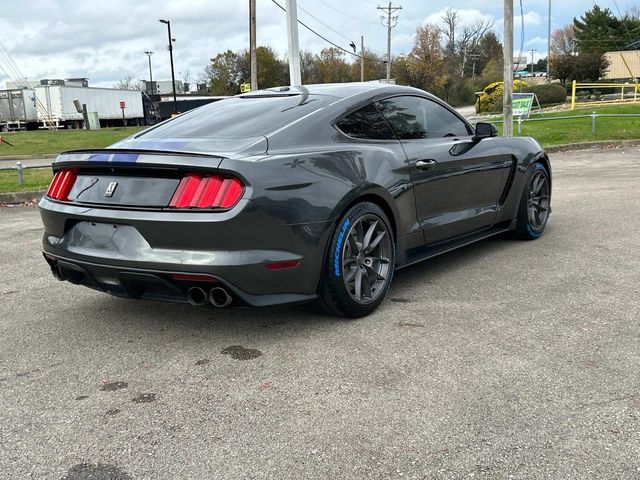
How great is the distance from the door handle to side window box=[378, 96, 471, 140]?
0.69 feet

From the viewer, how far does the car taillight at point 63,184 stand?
3.78 meters

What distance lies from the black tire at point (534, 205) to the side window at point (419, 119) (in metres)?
0.99

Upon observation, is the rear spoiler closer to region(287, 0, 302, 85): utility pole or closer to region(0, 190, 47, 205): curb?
region(0, 190, 47, 205): curb

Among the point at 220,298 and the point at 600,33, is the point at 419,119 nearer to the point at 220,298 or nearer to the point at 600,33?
the point at 220,298

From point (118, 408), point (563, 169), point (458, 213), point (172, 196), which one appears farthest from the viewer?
point (563, 169)

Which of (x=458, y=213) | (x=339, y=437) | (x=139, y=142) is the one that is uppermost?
(x=139, y=142)

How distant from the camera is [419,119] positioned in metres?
4.70

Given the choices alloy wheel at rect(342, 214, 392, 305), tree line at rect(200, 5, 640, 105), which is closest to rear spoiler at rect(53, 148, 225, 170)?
alloy wheel at rect(342, 214, 392, 305)

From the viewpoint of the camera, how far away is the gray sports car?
328 cm

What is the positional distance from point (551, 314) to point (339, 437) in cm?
197

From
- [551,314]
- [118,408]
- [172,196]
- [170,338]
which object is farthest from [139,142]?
[551,314]

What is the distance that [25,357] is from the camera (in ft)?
11.5

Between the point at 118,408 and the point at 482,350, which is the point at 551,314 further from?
the point at 118,408

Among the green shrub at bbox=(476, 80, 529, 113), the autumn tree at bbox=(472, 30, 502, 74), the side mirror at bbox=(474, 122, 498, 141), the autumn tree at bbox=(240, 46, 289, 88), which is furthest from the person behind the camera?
the autumn tree at bbox=(472, 30, 502, 74)
